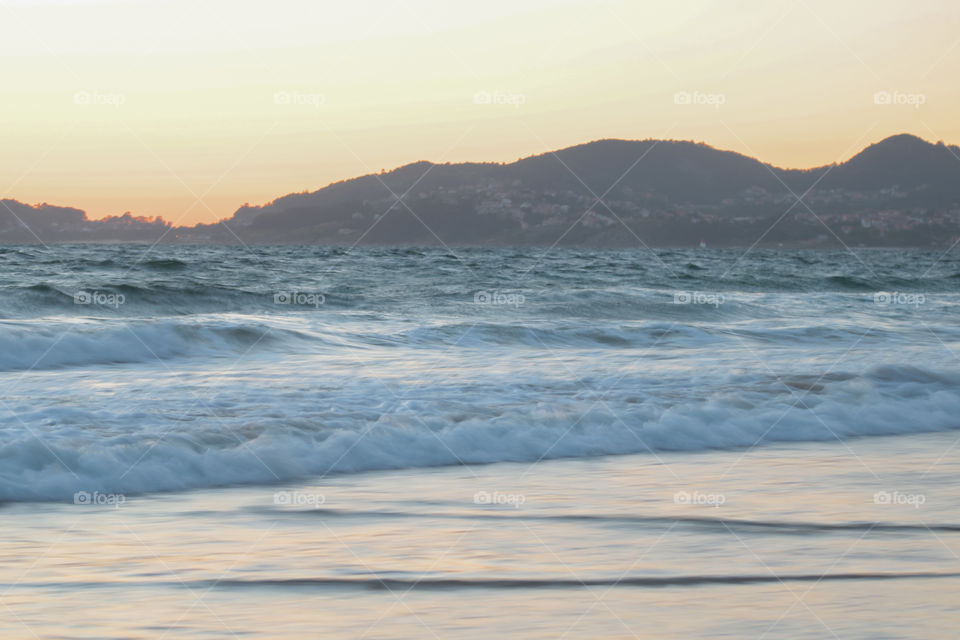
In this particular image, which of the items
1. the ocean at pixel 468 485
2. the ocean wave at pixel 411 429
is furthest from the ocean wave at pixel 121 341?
the ocean wave at pixel 411 429

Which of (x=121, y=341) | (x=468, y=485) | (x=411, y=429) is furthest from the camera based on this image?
(x=121, y=341)

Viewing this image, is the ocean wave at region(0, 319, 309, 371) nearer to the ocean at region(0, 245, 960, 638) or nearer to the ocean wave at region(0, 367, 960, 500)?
the ocean at region(0, 245, 960, 638)

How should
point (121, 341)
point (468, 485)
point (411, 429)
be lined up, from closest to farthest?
1. point (468, 485)
2. point (411, 429)
3. point (121, 341)

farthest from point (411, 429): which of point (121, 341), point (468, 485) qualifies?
point (121, 341)

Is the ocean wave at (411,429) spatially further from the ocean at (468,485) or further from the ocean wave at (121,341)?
the ocean wave at (121,341)

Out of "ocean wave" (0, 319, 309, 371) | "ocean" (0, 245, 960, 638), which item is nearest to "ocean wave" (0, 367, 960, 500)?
"ocean" (0, 245, 960, 638)

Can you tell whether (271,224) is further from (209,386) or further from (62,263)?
(209,386)

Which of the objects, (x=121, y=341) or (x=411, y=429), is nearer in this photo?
(x=411, y=429)

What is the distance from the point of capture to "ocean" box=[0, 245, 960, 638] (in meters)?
3.84

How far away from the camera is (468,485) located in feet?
20.4

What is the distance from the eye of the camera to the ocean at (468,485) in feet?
12.6

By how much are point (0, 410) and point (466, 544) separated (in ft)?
14.9

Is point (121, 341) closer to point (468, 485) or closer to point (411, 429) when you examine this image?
point (411, 429)

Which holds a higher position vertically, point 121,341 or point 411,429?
point 121,341
